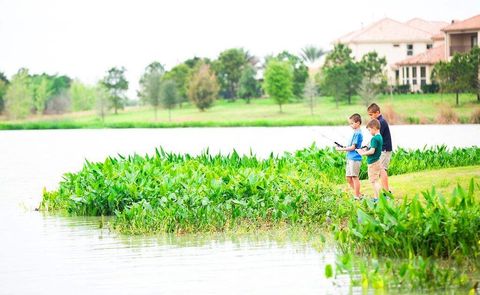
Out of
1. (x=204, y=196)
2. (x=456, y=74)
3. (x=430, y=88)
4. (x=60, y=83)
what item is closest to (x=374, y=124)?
(x=204, y=196)

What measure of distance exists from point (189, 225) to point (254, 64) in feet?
370

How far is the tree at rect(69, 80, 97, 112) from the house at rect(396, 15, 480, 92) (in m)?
54.0

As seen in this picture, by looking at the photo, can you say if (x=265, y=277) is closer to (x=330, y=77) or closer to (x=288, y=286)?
(x=288, y=286)

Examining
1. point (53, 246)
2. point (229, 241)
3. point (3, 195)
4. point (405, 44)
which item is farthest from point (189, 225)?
point (405, 44)

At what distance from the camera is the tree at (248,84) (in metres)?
109

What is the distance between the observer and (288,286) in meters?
11.7

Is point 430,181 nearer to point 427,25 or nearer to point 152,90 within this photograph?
point 152,90

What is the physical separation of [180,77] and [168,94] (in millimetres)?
12740

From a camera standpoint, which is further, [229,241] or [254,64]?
[254,64]

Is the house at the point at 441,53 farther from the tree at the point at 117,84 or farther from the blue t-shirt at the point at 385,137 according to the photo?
the blue t-shirt at the point at 385,137

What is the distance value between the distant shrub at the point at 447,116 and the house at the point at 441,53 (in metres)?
11.1

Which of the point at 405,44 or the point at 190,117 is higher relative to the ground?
the point at 405,44

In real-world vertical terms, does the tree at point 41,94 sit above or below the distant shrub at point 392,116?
above

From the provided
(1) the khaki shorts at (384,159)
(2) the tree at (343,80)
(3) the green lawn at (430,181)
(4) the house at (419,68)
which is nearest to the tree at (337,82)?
(2) the tree at (343,80)
